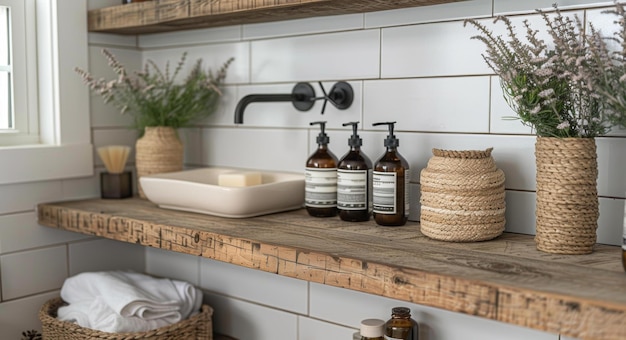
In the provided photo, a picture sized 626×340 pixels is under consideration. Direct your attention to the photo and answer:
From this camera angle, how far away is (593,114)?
3.54ft

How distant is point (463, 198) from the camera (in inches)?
46.4

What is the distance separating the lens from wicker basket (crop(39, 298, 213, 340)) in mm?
1437

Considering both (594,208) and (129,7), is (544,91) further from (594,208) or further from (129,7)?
(129,7)

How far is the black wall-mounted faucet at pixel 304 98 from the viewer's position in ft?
4.95

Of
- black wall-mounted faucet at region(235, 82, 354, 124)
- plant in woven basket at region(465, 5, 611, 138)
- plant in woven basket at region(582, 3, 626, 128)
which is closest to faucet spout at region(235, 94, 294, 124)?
black wall-mounted faucet at region(235, 82, 354, 124)

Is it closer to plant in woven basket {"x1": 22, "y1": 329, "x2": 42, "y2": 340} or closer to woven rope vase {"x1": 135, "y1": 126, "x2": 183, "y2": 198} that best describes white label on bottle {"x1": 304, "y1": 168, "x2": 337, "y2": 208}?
woven rope vase {"x1": 135, "y1": 126, "x2": 183, "y2": 198}

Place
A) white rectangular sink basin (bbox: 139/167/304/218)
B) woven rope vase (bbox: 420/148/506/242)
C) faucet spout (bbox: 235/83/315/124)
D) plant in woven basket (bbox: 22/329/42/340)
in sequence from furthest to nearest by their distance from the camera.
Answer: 1. plant in woven basket (bbox: 22/329/42/340)
2. faucet spout (bbox: 235/83/315/124)
3. white rectangular sink basin (bbox: 139/167/304/218)
4. woven rope vase (bbox: 420/148/506/242)

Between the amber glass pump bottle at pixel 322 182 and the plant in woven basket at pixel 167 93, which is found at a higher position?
the plant in woven basket at pixel 167 93

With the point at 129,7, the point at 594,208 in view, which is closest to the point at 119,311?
the point at 129,7

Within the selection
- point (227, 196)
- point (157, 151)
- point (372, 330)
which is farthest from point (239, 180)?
point (372, 330)

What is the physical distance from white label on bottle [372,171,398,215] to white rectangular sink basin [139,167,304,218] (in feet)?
0.81

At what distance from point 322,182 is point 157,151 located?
51 centimetres

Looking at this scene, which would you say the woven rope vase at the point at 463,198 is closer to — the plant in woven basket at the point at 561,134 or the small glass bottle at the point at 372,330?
the plant in woven basket at the point at 561,134

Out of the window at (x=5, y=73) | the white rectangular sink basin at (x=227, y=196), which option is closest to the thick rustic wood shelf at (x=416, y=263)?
the white rectangular sink basin at (x=227, y=196)
